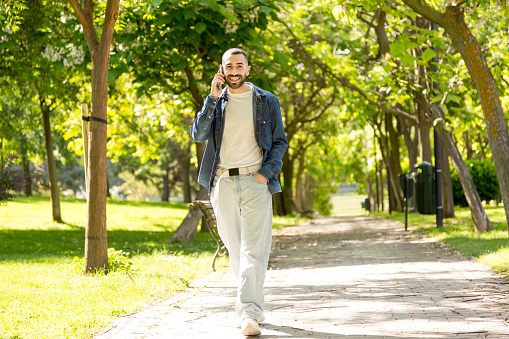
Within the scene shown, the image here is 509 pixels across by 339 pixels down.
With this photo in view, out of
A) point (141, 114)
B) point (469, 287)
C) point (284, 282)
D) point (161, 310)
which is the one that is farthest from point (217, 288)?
point (141, 114)

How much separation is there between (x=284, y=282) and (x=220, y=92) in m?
3.54

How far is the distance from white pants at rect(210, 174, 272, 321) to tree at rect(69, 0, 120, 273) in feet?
11.1

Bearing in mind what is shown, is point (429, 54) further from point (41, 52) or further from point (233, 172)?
point (41, 52)

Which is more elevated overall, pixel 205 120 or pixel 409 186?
pixel 205 120

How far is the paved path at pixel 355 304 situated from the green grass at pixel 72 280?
28cm

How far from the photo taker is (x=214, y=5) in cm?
1025

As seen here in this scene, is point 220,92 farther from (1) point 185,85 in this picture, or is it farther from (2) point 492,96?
(1) point 185,85

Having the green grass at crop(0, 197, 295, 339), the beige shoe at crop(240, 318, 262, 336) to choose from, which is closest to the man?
the beige shoe at crop(240, 318, 262, 336)

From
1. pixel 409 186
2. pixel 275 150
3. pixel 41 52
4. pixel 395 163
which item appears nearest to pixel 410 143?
pixel 395 163

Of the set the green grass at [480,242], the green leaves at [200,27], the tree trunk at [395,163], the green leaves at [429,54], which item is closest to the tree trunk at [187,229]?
the green leaves at [200,27]

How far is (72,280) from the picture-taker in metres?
7.55

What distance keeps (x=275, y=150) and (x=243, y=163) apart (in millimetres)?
274

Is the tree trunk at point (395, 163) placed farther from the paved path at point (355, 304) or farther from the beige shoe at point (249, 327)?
the beige shoe at point (249, 327)

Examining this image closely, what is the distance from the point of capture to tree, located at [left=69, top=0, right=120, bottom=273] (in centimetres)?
808
